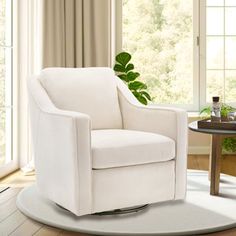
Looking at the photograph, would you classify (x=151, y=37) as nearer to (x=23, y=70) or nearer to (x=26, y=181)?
(x=23, y=70)

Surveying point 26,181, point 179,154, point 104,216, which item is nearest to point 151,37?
point 26,181

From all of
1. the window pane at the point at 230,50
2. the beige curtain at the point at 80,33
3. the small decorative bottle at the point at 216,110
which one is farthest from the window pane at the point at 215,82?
the small decorative bottle at the point at 216,110

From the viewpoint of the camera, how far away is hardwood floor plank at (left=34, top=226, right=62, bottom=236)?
8.52ft

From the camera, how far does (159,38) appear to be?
5.53 meters

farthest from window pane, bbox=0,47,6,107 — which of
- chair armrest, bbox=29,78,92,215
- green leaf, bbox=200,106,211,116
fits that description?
green leaf, bbox=200,106,211,116

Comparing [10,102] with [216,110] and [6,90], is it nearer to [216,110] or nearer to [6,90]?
[6,90]

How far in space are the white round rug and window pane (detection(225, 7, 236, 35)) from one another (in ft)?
8.43

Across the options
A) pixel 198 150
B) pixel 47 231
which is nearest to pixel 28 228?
pixel 47 231

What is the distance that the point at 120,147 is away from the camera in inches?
109

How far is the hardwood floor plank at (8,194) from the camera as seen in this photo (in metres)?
3.36

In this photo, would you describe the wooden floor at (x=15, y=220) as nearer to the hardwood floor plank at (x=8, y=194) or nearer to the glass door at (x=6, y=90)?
the hardwood floor plank at (x=8, y=194)

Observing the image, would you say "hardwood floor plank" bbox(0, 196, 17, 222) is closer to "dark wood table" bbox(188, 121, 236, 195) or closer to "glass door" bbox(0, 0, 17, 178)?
"glass door" bbox(0, 0, 17, 178)

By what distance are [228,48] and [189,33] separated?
0.46 meters

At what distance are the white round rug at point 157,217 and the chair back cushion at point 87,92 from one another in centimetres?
65
